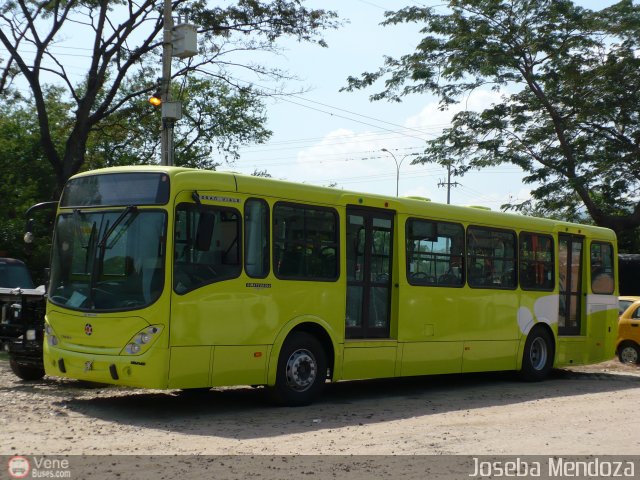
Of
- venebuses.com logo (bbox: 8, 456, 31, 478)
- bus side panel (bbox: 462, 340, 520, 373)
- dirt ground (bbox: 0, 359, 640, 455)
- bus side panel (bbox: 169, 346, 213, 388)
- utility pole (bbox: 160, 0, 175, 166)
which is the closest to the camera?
venebuses.com logo (bbox: 8, 456, 31, 478)

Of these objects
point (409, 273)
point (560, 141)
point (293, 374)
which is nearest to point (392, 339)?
point (409, 273)

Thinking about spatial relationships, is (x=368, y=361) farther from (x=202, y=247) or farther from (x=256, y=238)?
(x=202, y=247)

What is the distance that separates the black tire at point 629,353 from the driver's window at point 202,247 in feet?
41.5

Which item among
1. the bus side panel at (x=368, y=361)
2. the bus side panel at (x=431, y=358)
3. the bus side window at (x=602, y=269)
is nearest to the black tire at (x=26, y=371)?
the bus side panel at (x=368, y=361)

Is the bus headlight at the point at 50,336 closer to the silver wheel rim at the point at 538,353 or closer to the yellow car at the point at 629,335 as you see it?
the silver wheel rim at the point at 538,353

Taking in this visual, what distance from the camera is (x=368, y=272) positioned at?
13.1m

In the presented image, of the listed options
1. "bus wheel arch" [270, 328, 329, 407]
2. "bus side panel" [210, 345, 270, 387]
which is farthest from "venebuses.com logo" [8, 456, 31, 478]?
"bus wheel arch" [270, 328, 329, 407]

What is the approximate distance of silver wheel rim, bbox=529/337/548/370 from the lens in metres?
16.6

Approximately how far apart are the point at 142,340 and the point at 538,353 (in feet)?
29.7

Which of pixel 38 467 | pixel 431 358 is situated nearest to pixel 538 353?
pixel 431 358

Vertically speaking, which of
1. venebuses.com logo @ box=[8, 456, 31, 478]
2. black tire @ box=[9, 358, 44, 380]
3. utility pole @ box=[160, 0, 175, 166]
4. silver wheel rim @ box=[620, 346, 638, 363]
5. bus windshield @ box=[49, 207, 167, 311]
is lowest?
venebuses.com logo @ box=[8, 456, 31, 478]

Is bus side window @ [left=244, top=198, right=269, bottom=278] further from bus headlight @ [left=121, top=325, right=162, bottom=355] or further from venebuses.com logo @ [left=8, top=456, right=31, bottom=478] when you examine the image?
Result: venebuses.com logo @ [left=8, top=456, right=31, bottom=478]

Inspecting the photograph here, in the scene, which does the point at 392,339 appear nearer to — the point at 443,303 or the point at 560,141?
the point at 443,303

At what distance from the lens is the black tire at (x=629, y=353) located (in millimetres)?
20453
